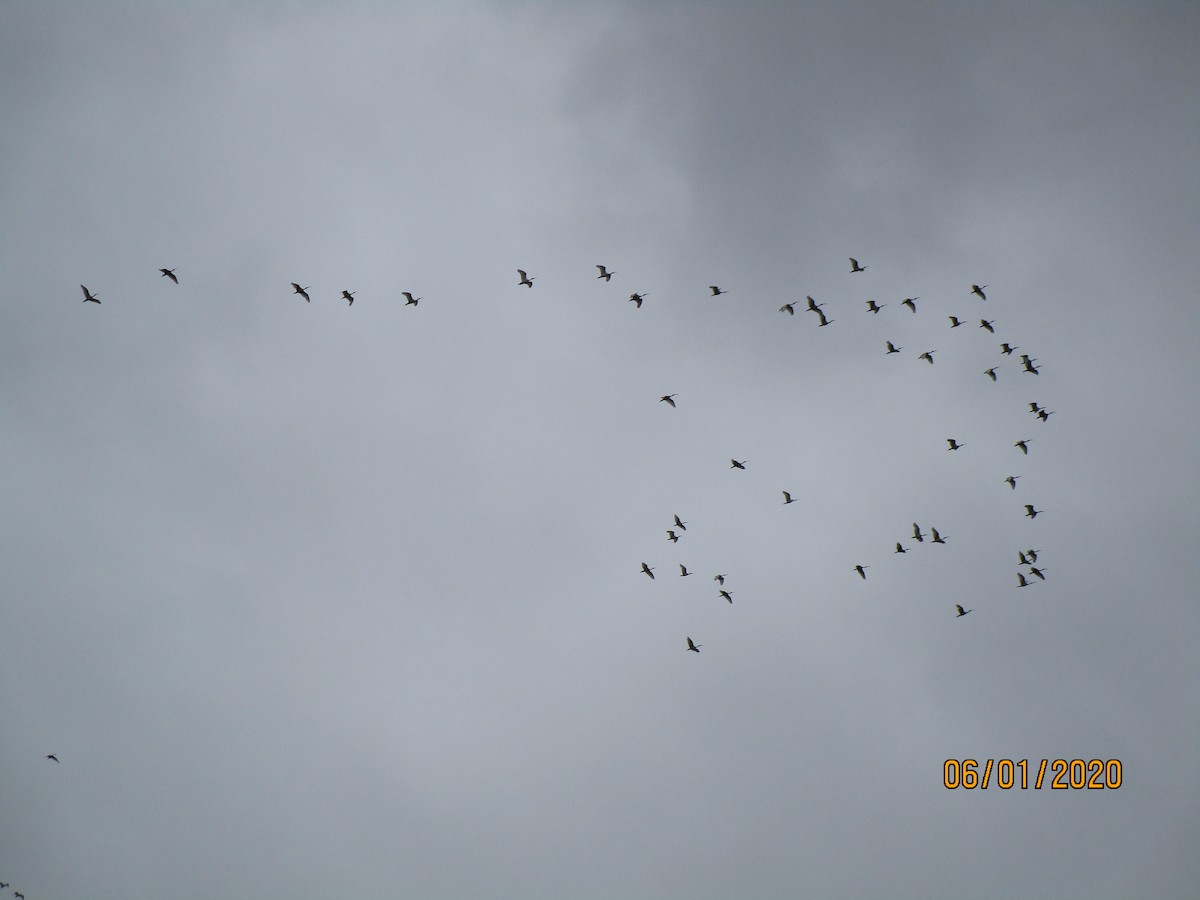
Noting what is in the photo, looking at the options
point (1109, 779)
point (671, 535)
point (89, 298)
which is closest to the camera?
point (89, 298)

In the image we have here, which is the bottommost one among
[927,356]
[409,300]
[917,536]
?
[917,536]

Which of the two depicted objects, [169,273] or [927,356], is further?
[927,356]

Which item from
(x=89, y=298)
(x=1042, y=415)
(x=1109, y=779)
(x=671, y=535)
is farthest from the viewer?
(x=1109, y=779)

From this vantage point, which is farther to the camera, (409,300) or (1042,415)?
(409,300)

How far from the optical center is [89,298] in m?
88.5

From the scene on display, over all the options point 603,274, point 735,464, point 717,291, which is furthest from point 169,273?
point 735,464

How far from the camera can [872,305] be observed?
101250 millimetres

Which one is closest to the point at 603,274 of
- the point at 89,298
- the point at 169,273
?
the point at 169,273

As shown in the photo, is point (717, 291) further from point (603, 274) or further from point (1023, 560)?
point (1023, 560)

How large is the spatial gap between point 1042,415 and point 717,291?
35325mm

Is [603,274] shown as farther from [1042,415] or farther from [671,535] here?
[1042,415]

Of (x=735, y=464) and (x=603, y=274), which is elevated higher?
(x=603, y=274)

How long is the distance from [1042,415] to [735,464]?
104ft

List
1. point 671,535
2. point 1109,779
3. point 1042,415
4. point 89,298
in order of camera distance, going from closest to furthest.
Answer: point 89,298 < point 1042,415 < point 671,535 < point 1109,779
